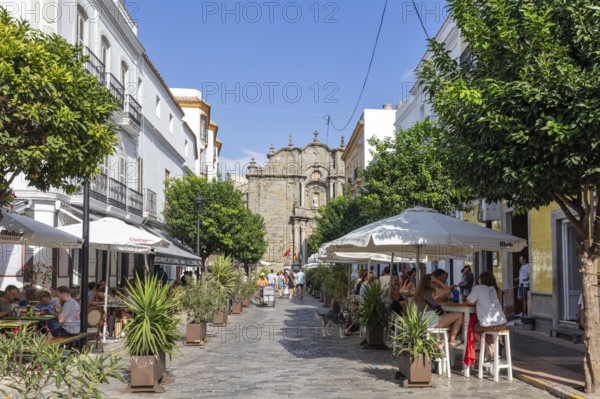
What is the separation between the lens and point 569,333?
14.4 metres

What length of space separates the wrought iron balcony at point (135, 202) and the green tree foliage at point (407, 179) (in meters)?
9.06

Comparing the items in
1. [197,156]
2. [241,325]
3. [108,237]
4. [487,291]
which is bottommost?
[241,325]

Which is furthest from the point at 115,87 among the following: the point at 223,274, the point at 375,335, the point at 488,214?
the point at 375,335

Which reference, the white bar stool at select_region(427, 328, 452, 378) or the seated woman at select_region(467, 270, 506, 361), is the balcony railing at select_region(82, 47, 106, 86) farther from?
the seated woman at select_region(467, 270, 506, 361)

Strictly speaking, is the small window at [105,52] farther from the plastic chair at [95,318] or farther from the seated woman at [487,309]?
the seated woman at [487,309]

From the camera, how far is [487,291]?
995 centimetres

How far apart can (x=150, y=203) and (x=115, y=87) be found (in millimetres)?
8908

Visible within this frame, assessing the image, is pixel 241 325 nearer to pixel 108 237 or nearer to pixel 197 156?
pixel 108 237

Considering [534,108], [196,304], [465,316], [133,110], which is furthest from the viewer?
[133,110]

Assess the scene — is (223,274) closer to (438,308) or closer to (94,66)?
(94,66)

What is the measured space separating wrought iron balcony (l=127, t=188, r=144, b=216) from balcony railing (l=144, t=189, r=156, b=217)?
5.54ft

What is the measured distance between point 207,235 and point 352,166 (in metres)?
31.0

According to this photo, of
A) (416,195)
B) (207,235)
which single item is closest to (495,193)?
(416,195)

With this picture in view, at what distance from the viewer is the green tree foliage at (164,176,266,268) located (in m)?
34.8
